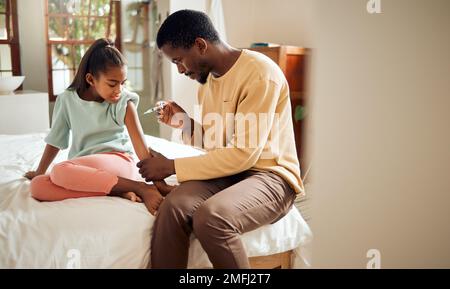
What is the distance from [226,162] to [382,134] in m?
0.58

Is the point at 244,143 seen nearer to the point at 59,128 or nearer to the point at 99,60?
the point at 99,60

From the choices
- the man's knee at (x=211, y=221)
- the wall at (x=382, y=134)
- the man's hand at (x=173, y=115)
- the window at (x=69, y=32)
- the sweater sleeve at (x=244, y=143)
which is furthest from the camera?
the window at (x=69, y=32)

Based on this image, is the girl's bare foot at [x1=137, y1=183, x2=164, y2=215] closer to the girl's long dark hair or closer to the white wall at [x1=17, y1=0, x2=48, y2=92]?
the girl's long dark hair

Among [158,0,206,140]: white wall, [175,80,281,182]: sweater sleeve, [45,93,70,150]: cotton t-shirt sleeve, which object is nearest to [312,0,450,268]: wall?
[175,80,281,182]: sweater sleeve

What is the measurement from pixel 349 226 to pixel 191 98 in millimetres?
2522

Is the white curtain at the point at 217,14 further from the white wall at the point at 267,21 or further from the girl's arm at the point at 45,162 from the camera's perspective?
the girl's arm at the point at 45,162

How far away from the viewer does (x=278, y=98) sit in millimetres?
1073

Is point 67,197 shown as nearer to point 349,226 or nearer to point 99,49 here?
point 99,49

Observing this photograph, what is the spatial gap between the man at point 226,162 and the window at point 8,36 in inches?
70.2

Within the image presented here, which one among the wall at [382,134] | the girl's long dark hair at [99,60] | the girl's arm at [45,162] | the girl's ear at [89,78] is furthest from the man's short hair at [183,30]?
the wall at [382,134]

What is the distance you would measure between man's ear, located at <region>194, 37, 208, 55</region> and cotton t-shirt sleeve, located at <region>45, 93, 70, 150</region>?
1.67 ft

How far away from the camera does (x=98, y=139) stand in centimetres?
131

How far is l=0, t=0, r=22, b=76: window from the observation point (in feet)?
8.03

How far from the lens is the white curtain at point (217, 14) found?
2771 millimetres
